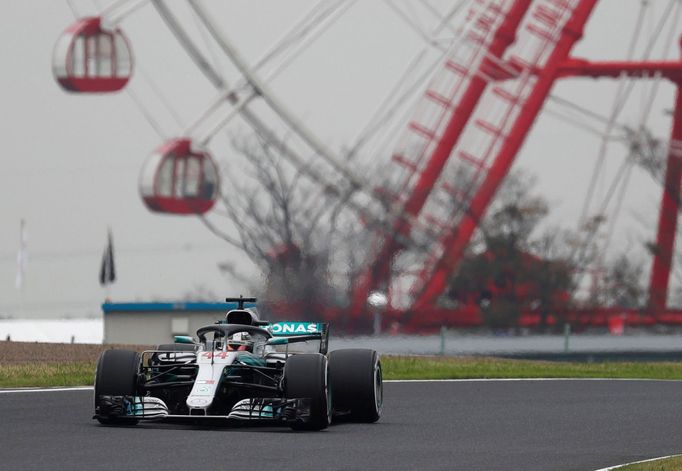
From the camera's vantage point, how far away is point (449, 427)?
17562 mm

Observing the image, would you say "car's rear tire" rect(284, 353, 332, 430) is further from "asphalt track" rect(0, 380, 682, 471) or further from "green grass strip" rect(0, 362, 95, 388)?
"green grass strip" rect(0, 362, 95, 388)

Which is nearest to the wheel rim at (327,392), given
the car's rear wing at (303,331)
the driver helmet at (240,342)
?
the driver helmet at (240,342)

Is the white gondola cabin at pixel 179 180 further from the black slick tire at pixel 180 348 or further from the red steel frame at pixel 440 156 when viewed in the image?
the black slick tire at pixel 180 348

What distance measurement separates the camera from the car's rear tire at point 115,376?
A: 16422 mm

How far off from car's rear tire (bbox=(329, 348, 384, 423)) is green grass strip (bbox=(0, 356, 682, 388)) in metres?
7.95

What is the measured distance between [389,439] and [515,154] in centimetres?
3765

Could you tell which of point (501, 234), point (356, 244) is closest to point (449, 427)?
point (356, 244)

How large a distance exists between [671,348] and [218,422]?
34767 millimetres

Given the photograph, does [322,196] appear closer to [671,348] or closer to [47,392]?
[671,348]

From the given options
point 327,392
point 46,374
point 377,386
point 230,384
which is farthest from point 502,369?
point 230,384

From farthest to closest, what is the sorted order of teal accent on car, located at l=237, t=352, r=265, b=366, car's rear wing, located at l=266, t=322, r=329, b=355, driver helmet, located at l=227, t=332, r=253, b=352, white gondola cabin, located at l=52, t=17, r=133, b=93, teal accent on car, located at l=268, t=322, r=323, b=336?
white gondola cabin, located at l=52, t=17, r=133, b=93 < teal accent on car, located at l=268, t=322, r=323, b=336 < car's rear wing, located at l=266, t=322, r=329, b=355 < driver helmet, located at l=227, t=332, r=253, b=352 < teal accent on car, located at l=237, t=352, r=265, b=366

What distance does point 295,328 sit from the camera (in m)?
18.8

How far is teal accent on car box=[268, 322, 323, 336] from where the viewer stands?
18.6 metres

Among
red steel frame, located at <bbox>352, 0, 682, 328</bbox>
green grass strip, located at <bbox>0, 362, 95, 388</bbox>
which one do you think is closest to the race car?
green grass strip, located at <bbox>0, 362, 95, 388</bbox>
